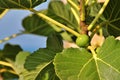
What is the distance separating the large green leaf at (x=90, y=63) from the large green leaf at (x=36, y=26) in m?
0.97

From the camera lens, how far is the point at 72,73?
1.38m

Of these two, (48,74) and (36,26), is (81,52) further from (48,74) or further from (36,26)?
(36,26)

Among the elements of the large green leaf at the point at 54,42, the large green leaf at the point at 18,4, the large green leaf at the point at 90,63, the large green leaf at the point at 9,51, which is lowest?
the large green leaf at the point at 9,51

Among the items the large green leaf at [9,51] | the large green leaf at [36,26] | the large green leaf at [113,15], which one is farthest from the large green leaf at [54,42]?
the large green leaf at [9,51]

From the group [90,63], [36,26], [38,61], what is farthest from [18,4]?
[36,26]

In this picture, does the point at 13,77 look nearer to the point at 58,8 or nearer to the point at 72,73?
the point at 58,8

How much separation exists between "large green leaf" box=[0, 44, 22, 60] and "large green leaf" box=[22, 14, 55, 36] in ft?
0.46

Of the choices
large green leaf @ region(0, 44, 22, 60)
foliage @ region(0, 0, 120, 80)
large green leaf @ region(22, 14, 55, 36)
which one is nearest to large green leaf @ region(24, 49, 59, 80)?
foliage @ region(0, 0, 120, 80)

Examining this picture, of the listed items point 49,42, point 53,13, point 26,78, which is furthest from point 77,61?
point 53,13

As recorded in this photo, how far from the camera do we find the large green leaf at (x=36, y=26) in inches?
96.1

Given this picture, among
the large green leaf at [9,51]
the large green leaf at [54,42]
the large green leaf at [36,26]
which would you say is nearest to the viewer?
the large green leaf at [54,42]

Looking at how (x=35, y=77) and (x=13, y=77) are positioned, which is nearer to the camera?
(x=35, y=77)

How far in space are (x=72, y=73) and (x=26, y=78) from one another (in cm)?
28

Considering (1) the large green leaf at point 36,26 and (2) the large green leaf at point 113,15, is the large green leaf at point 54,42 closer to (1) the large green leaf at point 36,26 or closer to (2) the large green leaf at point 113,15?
(2) the large green leaf at point 113,15
